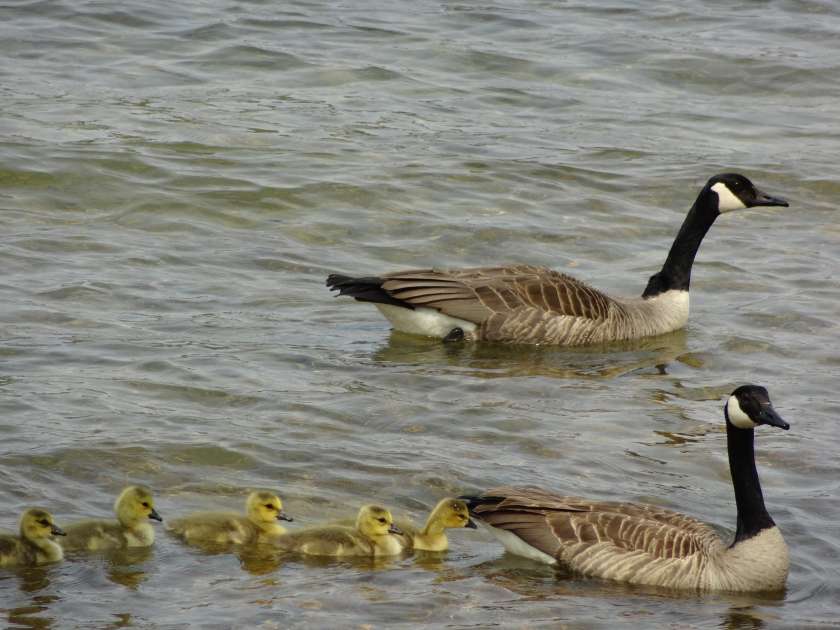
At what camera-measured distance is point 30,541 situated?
24.4 ft

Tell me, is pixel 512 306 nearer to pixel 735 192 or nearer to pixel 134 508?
pixel 735 192

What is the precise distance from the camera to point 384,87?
18.8 m

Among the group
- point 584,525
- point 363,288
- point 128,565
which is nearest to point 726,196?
point 363,288

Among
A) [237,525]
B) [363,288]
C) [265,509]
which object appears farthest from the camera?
[363,288]

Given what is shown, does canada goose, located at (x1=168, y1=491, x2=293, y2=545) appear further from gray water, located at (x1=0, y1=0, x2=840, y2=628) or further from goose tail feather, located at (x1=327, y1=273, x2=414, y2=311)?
goose tail feather, located at (x1=327, y1=273, x2=414, y2=311)

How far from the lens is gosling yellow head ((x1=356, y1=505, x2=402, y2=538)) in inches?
311

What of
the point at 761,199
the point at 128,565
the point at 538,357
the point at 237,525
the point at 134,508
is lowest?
the point at 538,357

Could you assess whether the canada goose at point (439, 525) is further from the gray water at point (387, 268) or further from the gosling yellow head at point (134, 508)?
the gosling yellow head at point (134, 508)

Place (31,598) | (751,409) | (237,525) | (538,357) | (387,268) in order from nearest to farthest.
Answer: (31,598) → (237,525) → (751,409) → (538,357) → (387,268)

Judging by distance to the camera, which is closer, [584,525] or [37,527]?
[37,527]

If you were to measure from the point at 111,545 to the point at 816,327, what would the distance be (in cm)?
681

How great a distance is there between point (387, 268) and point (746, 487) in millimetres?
6053

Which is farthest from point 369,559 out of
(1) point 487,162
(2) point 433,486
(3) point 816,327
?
(1) point 487,162

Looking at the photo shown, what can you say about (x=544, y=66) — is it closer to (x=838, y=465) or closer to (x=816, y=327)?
(x=816, y=327)
